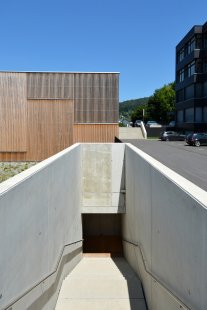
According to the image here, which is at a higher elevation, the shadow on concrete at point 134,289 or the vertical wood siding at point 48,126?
the vertical wood siding at point 48,126

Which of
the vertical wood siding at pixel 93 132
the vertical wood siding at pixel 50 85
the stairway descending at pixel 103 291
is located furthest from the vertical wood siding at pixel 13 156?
the stairway descending at pixel 103 291

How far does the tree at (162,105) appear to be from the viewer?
9450 centimetres

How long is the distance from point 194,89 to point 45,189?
44810 millimetres

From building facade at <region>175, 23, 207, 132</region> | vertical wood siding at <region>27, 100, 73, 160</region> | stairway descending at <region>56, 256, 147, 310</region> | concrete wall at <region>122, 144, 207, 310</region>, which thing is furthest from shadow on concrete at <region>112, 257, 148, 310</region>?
building facade at <region>175, 23, 207, 132</region>

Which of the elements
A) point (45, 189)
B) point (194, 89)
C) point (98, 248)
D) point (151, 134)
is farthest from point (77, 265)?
point (151, 134)

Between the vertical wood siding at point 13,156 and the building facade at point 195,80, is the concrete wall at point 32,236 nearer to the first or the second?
the vertical wood siding at point 13,156

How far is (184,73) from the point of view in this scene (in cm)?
5462

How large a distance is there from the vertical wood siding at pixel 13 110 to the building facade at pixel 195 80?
2813cm

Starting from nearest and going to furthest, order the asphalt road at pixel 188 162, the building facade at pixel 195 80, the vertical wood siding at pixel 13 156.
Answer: the asphalt road at pixel 188 162 → the vertical wood siding at pixel 13 156 → the building facade at pixel 195 80

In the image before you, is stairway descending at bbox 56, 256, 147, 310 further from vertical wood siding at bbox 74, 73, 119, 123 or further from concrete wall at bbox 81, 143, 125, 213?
vertical wood siding at bbox 74, 73, 119, 123

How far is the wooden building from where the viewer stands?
2784 centimetres

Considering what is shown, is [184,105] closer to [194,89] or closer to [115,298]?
[194,89]

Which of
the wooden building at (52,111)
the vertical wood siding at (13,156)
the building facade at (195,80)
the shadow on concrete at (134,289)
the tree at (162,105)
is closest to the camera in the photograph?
the shadow on concrete at (134,289)

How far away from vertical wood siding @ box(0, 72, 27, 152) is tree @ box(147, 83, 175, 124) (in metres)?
68.7
